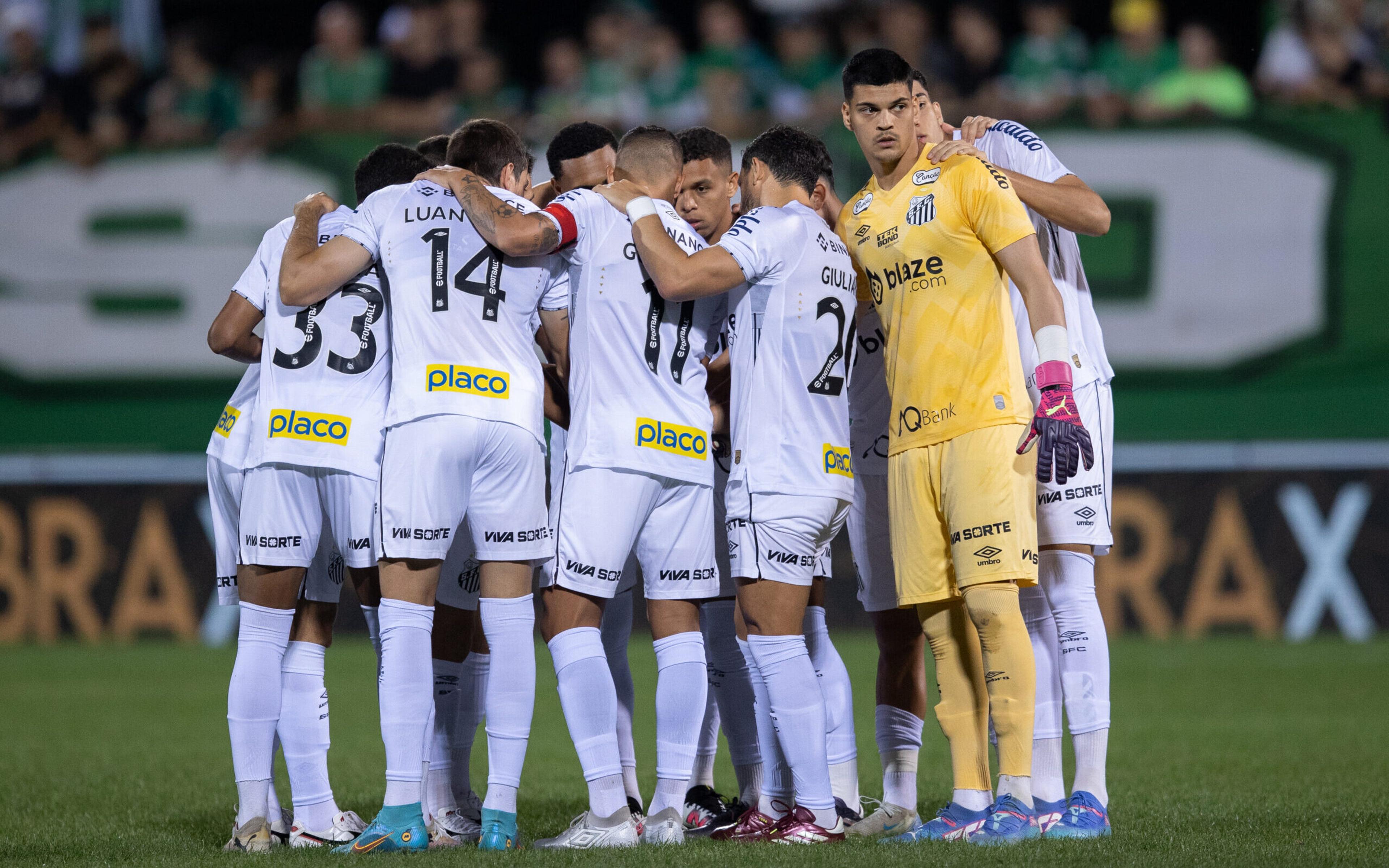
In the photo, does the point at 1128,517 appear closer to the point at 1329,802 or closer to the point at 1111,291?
the point at 1111,291

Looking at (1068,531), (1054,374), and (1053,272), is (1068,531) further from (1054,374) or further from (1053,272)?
(1053,272)

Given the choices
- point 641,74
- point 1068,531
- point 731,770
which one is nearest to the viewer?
point 1068,531

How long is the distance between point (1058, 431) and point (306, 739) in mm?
3132

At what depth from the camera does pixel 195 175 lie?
50.5 feet

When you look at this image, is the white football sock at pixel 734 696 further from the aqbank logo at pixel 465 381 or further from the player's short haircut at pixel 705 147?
the player's short haircut at pixel 705 147

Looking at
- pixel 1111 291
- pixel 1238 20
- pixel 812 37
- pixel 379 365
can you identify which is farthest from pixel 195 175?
pixel 1238 20

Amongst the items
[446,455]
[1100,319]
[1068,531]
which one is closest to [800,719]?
[1068,531]

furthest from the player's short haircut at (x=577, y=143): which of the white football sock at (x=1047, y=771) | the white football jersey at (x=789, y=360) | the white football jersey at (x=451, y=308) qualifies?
the white football sock at (x=1047, y=771)

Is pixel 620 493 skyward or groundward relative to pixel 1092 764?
skyward

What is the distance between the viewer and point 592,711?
218 inches

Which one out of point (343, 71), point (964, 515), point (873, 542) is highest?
point (343, 71)

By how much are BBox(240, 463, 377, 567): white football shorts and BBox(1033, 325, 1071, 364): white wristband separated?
8.57ft

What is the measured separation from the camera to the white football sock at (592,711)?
216 inches

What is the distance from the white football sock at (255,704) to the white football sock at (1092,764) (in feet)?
10.3
